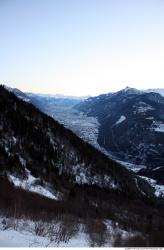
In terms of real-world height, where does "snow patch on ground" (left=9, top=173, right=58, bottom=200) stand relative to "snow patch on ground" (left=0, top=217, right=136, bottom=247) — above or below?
below

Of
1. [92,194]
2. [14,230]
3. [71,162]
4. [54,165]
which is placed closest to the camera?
[14,230]

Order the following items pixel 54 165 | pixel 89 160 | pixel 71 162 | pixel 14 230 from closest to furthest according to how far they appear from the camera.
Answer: pixel 14 230 < pixel 54 165 < pixel 71 162 < pixel 89 160

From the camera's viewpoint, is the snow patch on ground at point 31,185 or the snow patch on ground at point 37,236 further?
the snow patch on ground at point 31,185

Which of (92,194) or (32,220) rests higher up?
(32,220)

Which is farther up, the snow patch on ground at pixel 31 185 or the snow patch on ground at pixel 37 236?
Result: the snow patch on ground at pixel 37 236

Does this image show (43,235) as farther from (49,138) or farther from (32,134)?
(49,138)

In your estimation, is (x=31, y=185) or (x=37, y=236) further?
(x=31, y=185)

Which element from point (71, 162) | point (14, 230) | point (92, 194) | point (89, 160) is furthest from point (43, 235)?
point (89, 160)

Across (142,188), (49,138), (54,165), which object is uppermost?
(49,138)

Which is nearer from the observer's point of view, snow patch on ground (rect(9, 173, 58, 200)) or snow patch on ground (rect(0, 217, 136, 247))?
snow patch on ground (rect(0, 217, 136, 247))

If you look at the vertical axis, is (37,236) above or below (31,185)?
above

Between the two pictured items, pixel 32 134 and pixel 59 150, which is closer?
pixel 32 134
